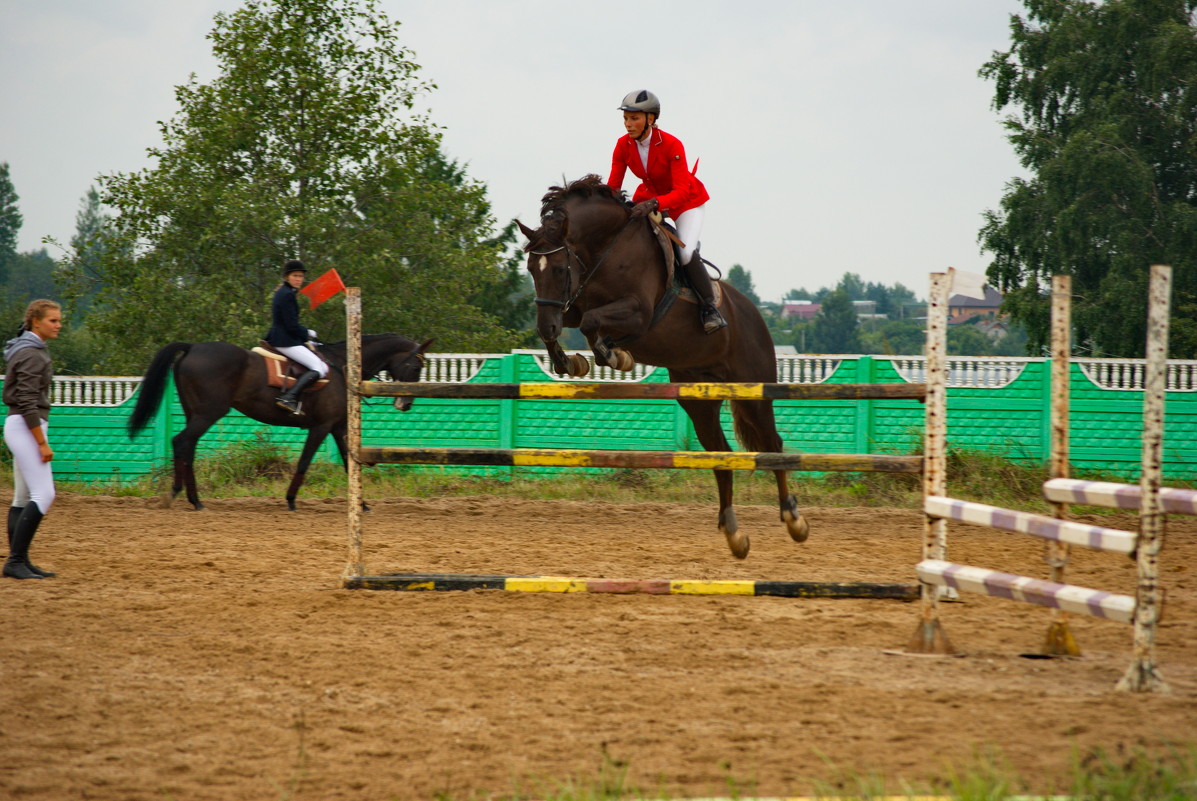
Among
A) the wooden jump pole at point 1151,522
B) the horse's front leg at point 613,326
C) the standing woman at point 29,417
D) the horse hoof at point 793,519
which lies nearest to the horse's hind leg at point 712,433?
the horse hoof at point 793,519

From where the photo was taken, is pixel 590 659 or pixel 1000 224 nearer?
pixel 590 659

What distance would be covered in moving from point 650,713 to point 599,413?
9.28 metres

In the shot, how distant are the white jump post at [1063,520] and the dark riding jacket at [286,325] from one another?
7.52 m

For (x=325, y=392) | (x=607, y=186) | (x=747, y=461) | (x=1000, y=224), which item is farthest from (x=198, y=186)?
(x=1000, y=224)

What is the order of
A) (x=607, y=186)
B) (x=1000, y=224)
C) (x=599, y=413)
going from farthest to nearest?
(x=1000, y=224) → (x=599, y=413) → (x=607, y=186)

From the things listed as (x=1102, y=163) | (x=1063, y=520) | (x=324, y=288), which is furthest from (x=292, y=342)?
(x=1102, y=163)

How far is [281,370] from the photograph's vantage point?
1046cm

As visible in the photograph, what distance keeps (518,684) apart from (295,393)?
23.2 ft

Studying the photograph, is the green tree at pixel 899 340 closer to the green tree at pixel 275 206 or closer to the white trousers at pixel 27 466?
the green tree at pixel 275 206

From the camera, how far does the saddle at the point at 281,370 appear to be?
10.4m

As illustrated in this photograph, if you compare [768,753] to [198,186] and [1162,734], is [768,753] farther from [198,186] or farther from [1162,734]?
[198,186]

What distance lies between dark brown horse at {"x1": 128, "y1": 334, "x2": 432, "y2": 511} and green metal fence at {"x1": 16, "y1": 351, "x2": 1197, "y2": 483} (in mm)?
2308

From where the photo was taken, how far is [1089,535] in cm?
371

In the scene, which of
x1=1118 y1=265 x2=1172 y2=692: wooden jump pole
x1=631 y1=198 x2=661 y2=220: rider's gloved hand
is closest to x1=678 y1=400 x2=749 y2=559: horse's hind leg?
x1=631 y1=198 x2=661 y2=220: rider's gloved hand
